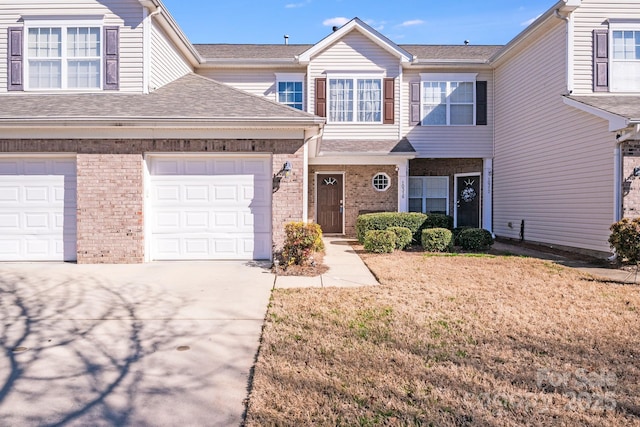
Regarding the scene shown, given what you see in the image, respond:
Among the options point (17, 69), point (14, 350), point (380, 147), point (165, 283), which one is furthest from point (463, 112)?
point (14, 350)

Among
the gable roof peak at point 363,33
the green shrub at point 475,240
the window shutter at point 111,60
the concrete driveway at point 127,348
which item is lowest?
the concrete driveway at point 127,348

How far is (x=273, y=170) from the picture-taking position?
9.21 m

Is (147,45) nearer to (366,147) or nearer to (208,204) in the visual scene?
(208,204)

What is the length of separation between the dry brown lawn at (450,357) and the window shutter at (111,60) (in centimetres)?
699

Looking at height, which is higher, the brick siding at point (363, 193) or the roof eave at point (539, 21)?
the roof eave at point (539, 21)

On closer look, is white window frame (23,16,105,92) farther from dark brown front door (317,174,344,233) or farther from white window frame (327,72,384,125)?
dark brown front door (317,174,344,233)

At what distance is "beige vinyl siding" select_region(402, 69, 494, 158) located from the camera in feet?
50.3

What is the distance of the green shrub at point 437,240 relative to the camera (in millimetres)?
11320

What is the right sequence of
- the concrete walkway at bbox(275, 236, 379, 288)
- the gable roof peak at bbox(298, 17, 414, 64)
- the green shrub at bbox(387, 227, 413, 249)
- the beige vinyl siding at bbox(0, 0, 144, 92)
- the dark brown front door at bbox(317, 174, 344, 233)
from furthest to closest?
the dark brown front door at bbox(317, 174, 344, 233), the gable roof peak at bbox(298, 17, 414, 64), the green shrub at bbox(387, 227, 413, 249), the beige vinyl siding at bbox(0, 0, 144, 92), the concrete walkway at bbox(275, 236, 379, 288)

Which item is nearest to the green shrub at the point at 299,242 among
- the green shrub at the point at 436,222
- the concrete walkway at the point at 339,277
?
the concrete walkway at the point at 339,277

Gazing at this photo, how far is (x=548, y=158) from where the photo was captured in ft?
40.7

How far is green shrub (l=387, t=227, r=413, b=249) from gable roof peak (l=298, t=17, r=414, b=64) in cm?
649

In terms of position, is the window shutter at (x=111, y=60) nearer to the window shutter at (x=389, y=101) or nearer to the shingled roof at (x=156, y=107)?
the shingled roof at (x=156, y=107)

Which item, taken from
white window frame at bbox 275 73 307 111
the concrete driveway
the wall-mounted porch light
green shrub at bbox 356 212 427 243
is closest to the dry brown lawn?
the concrete driveway
